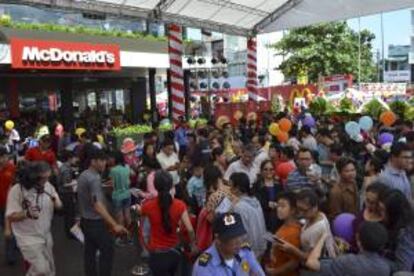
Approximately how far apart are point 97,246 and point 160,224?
54.5 inches

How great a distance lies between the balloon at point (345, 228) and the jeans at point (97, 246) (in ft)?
9.08

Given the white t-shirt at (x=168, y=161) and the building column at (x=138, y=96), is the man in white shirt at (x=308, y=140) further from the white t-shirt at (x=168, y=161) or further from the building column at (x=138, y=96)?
the building column at (x=138, y=96)

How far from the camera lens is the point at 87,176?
21.9ft

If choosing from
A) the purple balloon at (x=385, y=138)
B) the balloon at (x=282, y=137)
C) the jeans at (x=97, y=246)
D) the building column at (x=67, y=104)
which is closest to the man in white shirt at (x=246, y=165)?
the jeans at (x=97, y=246)

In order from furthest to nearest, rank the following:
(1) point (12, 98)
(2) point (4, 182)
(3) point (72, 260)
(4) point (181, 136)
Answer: (1) point (12, 98) → (4) point (181, 136) → (3) point (72, 260) → (2) point (4, 182)

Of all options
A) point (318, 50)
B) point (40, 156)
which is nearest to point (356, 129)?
point (40, 156)

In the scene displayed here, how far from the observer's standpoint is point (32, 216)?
625 cm

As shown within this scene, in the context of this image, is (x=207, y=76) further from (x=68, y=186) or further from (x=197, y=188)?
(x=197, y=188)

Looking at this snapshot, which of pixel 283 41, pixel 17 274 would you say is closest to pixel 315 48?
pixel 283 41

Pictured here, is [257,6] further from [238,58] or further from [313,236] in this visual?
[238,58]

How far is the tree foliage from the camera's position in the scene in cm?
4416

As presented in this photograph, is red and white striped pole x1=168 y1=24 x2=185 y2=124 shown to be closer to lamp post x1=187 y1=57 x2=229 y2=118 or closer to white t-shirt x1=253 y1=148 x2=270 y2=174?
white t-shirt x1=253 y1=148 x2=270 y2=174

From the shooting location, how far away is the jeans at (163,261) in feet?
19.1

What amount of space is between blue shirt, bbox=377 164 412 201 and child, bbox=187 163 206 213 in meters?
2.06
